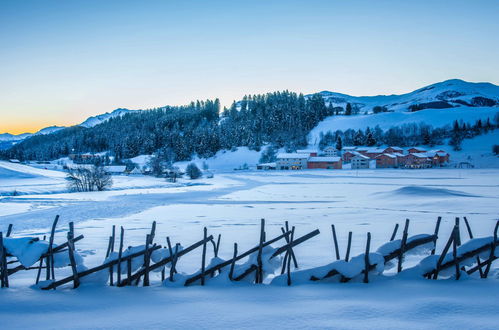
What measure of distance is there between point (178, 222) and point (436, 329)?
15670mm

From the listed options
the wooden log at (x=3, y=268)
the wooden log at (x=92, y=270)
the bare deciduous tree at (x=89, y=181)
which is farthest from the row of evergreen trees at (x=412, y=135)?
the wooden log at (x=3, y=268)

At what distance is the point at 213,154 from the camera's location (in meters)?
141

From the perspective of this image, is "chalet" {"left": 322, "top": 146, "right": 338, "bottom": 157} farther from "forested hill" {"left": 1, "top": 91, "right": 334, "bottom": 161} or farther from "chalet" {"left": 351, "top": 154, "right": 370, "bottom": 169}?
"forested hill" {"left": 1, "top": 91, "right": 334, "bottom": 161}

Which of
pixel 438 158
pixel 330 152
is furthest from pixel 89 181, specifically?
pixel 438 158

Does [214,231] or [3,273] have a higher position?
[3,273]

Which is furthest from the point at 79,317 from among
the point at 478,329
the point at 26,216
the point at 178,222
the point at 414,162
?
the point at 414,162

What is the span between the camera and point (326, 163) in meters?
105

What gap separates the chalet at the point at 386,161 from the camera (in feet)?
342

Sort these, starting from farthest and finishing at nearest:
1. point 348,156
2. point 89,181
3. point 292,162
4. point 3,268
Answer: point 348,156, point 292,162, point 89,181, point 3,268

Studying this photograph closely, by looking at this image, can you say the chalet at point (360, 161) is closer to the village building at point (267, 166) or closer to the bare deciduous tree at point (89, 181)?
the village building at point (267, 166)

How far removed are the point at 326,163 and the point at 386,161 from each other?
18.3 m

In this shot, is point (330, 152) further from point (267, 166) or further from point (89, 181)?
point (89, 181)

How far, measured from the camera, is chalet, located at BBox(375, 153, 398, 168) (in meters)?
104

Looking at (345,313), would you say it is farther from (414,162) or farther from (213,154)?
(213,154)
